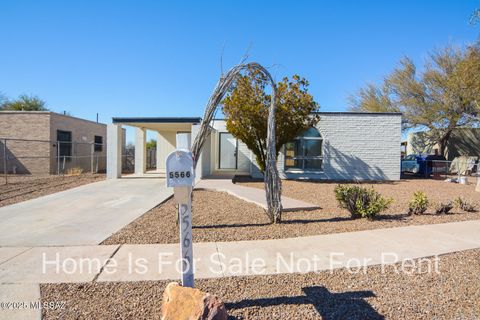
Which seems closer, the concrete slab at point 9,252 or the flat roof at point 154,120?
the concrete slab at point 9,252

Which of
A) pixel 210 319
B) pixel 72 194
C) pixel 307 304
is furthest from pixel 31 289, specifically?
pixel 72 194

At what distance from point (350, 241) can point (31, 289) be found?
469 cm

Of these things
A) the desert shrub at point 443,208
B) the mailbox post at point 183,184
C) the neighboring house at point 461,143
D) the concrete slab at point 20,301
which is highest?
the neighboring house at point 461,143

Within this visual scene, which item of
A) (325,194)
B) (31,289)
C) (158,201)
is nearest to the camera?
(31,289)

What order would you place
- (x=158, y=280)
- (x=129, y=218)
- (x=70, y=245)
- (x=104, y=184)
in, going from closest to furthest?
(x=158, y=280) < (x=70, y=245) < (x=129, y=218) < (x=104, y=184)

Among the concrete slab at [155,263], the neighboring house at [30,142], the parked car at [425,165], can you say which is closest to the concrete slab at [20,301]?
the concrete slab at [155,263]

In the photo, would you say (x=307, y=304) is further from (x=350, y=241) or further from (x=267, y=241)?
(x=350, y=241)

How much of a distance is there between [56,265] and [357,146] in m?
15.9

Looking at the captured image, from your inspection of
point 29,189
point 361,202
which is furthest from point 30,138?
point 361,202

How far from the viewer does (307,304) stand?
3221mm

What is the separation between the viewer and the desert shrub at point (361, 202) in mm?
6965

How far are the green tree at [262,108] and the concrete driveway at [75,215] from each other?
4.87 m

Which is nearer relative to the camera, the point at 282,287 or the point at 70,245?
the point at 282,287

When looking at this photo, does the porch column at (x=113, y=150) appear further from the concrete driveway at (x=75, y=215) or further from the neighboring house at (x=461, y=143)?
the neighboring house at (x=461, y=143)
